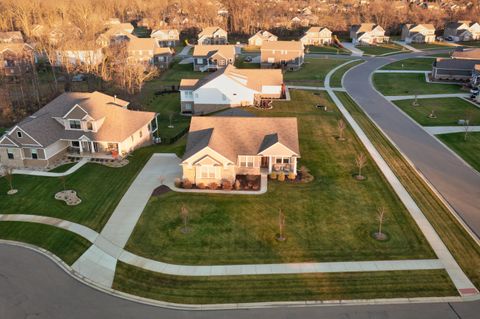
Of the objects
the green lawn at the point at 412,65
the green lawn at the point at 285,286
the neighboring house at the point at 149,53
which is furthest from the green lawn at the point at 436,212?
the neighboring house at the point at 149,53

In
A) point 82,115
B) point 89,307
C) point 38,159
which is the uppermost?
point 82,115

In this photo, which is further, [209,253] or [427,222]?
[427,222]

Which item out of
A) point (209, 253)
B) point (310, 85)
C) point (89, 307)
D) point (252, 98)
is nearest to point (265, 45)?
point (310, 85)

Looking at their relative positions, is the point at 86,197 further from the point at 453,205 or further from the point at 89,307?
the point at 453,205

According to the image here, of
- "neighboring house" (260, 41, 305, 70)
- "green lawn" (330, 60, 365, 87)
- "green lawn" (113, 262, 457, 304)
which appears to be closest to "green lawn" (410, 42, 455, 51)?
"green lawn" (330, 60, 365, 87)

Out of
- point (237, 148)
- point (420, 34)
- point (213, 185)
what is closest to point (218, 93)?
point (237, 148)

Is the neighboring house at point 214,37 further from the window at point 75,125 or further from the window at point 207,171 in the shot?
the window at point 207,171

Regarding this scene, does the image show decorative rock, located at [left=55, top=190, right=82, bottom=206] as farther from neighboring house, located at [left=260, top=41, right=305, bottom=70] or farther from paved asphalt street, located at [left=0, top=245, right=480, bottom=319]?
neighboring house, located at [left=260, top=41, right=305, bottom=70]
